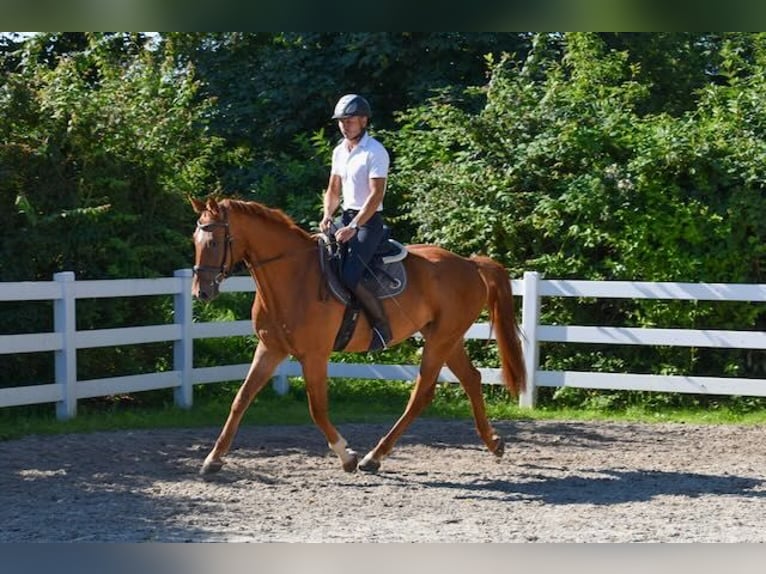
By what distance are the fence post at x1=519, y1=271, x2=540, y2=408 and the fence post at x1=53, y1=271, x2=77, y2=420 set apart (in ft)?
14.2

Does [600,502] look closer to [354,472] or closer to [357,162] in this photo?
[354,472]

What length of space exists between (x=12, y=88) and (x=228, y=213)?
4.15 m

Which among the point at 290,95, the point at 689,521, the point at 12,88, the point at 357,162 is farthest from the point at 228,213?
the point at 290,95

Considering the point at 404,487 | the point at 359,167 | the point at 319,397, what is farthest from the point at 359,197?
the point at 404,487

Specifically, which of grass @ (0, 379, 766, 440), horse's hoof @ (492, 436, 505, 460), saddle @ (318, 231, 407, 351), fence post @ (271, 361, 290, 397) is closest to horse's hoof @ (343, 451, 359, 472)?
saddle @ (318, 231, 407, 351)

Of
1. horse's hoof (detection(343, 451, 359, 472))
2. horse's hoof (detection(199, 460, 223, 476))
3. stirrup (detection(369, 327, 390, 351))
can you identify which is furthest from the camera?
stirrup (detection(369, 327, 390, 351))

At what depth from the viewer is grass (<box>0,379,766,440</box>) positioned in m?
9.71

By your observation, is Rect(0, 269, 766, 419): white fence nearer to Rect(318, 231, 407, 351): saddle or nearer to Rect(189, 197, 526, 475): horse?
Rect(189, 197, 526, 475): horse

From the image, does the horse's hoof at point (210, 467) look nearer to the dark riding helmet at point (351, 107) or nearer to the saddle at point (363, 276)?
the saddle at point (363, 276)

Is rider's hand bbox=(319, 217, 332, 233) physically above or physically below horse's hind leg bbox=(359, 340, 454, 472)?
above

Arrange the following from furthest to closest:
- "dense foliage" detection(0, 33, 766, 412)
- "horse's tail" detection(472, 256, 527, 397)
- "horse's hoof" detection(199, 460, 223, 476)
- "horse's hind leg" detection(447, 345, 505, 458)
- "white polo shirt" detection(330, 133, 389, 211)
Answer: "dense foliage" detection(0, 33, 766, 412) < "horse's tail" detection(472, 256, 527, 397) < "horse's hind leg" detection(447, 345, 505, 458) < "horse's hoof" detection(199, 460, 223, 476) < "white polo shirt" detection(330, 133, 389, 211)

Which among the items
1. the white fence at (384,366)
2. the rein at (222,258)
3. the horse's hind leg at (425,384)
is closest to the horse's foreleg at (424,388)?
the horse's hind leg at (425,384)

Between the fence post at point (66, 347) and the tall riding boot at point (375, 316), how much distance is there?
10.2ft

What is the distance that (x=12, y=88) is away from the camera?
34.0 feet
